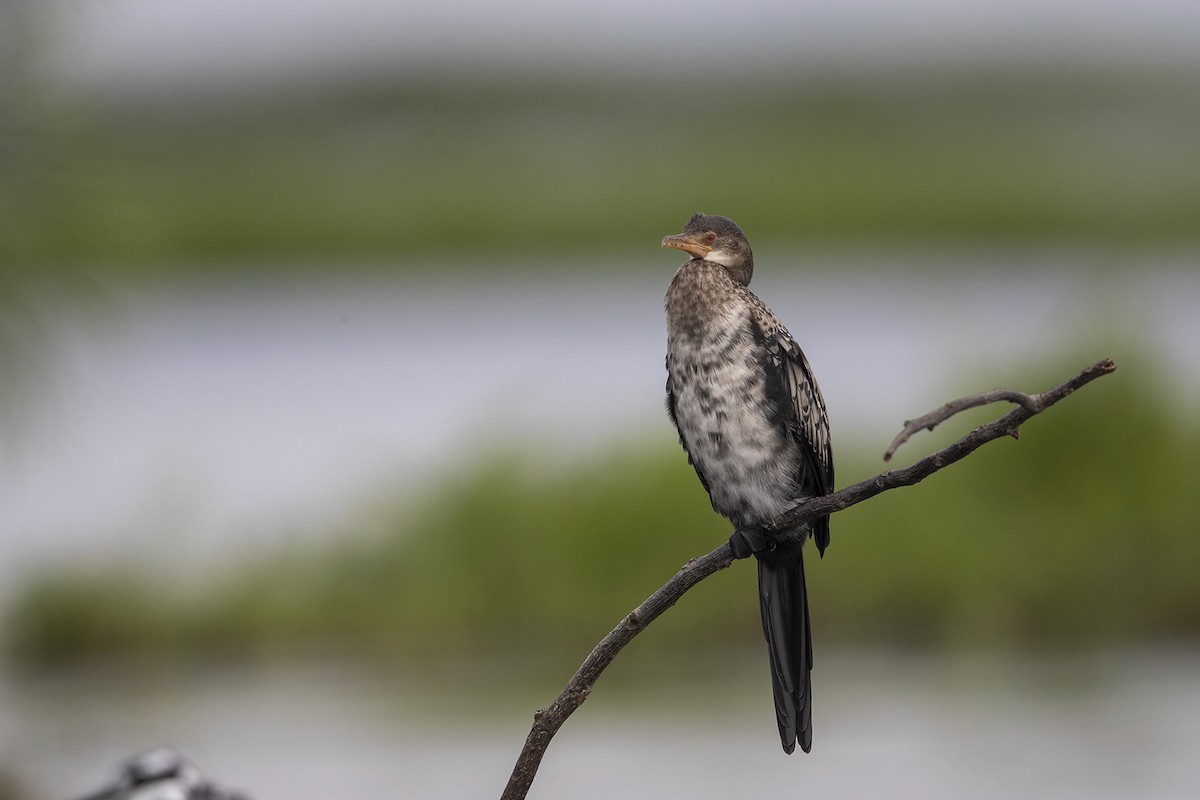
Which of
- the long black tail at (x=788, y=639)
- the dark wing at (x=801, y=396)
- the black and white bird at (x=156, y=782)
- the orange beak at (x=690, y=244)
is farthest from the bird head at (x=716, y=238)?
the black and white bird at (x=156, y=782)

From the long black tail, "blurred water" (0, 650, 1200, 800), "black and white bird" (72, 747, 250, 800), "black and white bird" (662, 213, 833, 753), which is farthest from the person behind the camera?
"blurred water" (0, 650, 1200, 800)

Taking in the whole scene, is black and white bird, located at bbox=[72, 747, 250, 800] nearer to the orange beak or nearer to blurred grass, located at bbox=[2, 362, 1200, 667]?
the orange beak

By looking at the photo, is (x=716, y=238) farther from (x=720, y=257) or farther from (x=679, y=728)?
(x=679, y=728)

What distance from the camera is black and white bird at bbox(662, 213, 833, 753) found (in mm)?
1459

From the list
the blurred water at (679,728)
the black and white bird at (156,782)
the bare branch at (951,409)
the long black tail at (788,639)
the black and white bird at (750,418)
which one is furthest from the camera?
the blurred water at (679,728)

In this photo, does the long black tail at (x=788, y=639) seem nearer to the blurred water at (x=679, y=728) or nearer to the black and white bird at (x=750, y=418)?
the black and white bird at (x=750, y=418)

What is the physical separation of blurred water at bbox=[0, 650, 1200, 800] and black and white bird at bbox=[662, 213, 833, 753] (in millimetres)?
2133

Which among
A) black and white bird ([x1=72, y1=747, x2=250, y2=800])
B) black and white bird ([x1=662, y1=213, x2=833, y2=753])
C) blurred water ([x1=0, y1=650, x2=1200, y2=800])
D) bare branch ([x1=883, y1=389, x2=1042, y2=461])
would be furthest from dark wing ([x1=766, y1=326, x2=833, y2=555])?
blurred water ([x1=0, y1=650, x2=1200, y2=800])

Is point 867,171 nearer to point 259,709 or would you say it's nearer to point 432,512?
point 432,512

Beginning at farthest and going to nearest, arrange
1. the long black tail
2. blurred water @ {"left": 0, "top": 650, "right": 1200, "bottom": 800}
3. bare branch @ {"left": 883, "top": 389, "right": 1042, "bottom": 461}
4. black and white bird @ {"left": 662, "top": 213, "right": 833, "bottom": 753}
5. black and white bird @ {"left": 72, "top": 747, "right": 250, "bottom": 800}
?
1. blurred water @ {"left": 0, "top": 650, "right": 1200, "bottom": 800}
2. black and white bird @ {"left": 72, "top": 747, "right": 250, "bottom": 800}
3. black and white bird @ {"left": 662, "top": 213, "right": 833, "bottom": 753}
4. the long black tail
5. bare branch @ {"left": 883, "top": 389, "right": 1042, "bottom": 461}

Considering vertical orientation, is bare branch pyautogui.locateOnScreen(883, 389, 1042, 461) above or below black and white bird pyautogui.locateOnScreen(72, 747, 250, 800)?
above

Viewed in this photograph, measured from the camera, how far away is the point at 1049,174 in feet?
28.8

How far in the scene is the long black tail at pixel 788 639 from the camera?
4.42ft

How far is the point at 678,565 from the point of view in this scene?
14.0 feet
